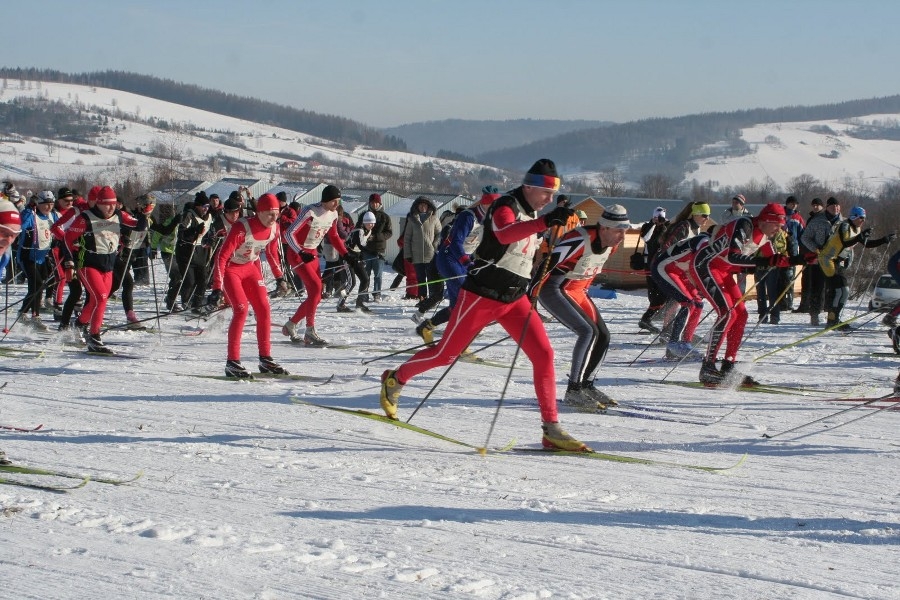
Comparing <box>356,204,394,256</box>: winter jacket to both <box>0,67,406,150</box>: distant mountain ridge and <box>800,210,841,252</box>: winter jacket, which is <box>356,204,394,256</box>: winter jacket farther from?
<box>0,67,406,150</box>: distant mountain ridge

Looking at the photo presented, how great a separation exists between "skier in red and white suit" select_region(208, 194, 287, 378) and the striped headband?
330 centimetres

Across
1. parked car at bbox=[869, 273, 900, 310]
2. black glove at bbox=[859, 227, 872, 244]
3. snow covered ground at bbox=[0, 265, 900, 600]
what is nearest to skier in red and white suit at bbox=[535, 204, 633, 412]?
snow covered ground at bbox=[0, 265, 900, 600]

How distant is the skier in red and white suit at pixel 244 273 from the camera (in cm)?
817

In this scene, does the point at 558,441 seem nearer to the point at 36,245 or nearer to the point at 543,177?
the point at 543,177

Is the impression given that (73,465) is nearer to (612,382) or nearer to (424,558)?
(424,558)

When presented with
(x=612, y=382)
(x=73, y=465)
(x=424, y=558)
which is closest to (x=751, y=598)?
(x=424, y=558)

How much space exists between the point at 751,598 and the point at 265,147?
138810 millimetres

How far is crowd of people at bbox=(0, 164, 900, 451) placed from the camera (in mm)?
5855

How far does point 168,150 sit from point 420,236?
101 m

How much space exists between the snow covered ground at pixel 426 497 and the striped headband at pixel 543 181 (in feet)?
5.20

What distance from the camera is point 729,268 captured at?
347 inches

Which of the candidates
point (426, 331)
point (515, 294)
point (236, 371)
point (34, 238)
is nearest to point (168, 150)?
point (34, 238)

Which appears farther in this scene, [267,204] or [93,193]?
[93,193]

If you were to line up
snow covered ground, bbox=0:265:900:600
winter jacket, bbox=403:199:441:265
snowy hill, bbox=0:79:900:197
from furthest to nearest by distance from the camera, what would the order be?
snowy hill, bbox=0:79:900:197, winter jacket, bbox=403:199:441:265, snow covered ground, bbox=0:265:900:600
